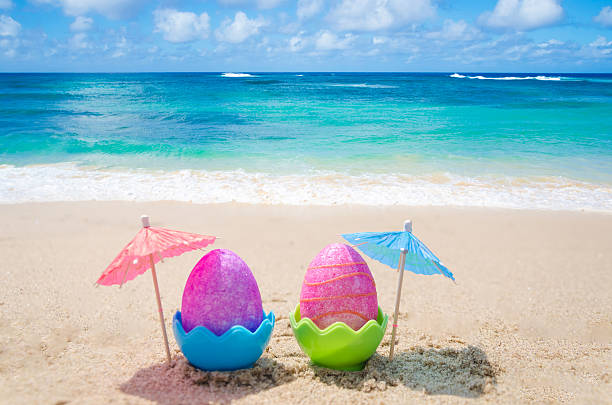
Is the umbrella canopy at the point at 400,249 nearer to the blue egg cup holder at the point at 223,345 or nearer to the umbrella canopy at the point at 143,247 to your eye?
the blue egg cup holder at the point at 223,345

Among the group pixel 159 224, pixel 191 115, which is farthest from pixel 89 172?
pixel 191 115

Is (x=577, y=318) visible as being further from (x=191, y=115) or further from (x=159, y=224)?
(x=191, y=115)

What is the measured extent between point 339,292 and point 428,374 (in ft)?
3.02

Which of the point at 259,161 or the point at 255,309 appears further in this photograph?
the point at 259,161

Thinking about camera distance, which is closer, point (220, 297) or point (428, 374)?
point (220, 297)

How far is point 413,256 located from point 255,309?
1.24 m

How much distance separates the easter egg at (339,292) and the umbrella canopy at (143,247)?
32.6 inches

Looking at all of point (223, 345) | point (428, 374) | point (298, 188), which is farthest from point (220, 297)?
point (298, 188)

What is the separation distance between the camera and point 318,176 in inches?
399

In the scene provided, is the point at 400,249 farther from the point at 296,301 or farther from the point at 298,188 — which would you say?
the point at 298,188

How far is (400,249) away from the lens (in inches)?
108

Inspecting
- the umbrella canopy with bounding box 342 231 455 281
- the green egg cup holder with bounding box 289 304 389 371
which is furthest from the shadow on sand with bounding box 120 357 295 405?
the umbrella canopy with bounding box 342 231 455 281

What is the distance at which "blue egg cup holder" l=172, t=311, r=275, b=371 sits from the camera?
2.73m

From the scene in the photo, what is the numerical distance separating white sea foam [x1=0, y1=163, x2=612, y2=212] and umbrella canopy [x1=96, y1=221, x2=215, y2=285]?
199 inches
